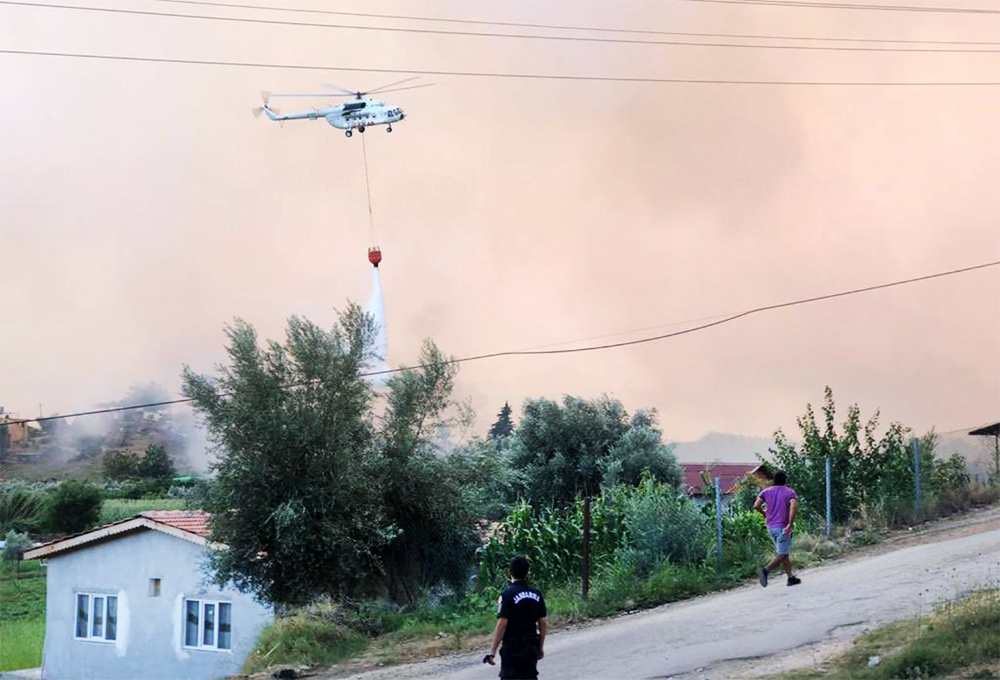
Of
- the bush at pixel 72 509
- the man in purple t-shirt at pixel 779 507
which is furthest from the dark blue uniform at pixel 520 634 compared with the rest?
the bush at pixel 72 509

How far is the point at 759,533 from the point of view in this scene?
2247cm

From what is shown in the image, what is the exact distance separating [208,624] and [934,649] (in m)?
19.1

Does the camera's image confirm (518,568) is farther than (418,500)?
No

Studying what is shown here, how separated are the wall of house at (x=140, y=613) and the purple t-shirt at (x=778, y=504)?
13.3 m

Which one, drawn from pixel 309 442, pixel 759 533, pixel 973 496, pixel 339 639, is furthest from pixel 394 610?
pixel 973 496

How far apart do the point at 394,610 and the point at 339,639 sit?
2164 millimetres

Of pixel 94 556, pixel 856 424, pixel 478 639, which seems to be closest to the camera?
pixel 478 639

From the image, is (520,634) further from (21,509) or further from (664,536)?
(21,509)

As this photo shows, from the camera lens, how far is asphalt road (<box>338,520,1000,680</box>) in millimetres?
14523

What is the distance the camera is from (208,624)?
88.0 ft

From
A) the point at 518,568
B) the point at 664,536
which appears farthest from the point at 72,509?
the point at 518,568

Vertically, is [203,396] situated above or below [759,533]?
above

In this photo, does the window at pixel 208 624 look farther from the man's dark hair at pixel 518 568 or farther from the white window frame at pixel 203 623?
the man's dark hair at pixel 518 568

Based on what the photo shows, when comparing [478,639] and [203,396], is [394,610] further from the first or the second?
[203,396]
